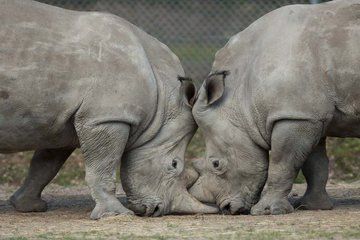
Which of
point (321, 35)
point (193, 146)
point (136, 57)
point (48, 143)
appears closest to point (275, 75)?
point (321, 35)

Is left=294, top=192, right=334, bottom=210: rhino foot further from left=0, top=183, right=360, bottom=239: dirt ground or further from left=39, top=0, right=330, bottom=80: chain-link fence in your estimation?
left=39, top=0, right=330, bottom=80: chain-link fence

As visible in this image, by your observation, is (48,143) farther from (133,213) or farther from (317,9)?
(317,9)

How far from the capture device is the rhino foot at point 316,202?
A: 1162 cm

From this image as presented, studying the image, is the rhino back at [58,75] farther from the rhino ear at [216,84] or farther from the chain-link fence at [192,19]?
the chain-link fence at [192,19]

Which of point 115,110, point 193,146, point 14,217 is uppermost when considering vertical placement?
point 115,110

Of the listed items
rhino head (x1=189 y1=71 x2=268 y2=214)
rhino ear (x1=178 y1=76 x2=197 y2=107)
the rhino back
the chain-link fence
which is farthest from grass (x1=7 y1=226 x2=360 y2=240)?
the chain-link fence

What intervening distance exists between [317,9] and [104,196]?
2.52m

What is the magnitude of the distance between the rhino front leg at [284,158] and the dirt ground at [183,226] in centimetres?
22

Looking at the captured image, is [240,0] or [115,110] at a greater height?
[115,110]

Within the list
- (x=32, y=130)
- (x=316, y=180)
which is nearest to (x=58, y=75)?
(x=32, y=130)

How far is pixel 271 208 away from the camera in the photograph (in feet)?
36.4

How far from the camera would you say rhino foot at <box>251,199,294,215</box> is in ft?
36.4

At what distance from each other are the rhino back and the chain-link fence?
5796 millimetres

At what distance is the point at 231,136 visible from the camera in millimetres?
11336
